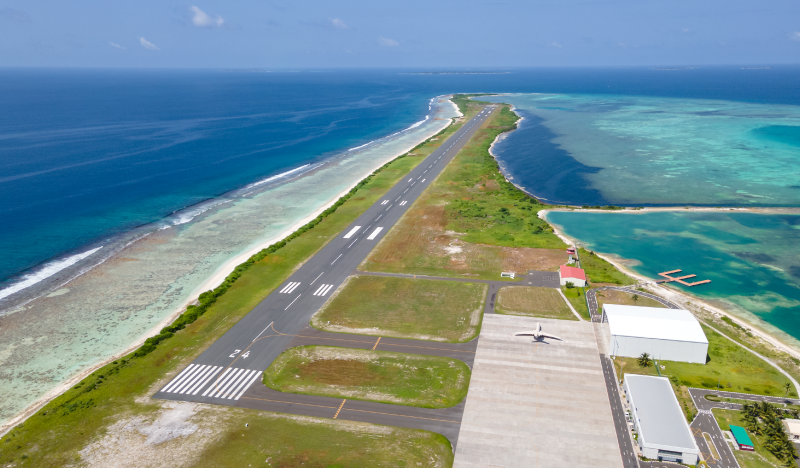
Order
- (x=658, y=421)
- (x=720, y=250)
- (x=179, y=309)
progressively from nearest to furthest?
(x=658, y=421), (x=179, y=309), (x=720, y=250)

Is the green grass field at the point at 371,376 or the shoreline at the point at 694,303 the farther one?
the shoreline at the point at 694,303

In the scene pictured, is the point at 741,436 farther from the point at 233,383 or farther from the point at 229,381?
the point at 229,381

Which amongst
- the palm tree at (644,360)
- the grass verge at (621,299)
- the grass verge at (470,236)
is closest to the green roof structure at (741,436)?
the palm tree at (644,360)

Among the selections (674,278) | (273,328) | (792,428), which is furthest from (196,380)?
(674,278)

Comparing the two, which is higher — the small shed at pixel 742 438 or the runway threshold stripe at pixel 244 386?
the small shed at pixel 742 438

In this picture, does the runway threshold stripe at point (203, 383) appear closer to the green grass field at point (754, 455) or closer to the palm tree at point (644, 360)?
the palm tree at point (644, 360)

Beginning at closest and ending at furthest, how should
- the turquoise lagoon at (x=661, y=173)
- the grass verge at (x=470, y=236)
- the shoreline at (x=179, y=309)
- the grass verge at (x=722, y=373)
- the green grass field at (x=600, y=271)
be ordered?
the shoreline at (x=179, y=309)
the grass verge at (x=722, y=373)
the green grass field at (x=600, y=271)
the grass verge at (x=470, y=236)
the turquoise lagoon at (x=661, y=173)

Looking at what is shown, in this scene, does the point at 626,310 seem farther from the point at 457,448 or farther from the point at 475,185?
the point at 475,185
